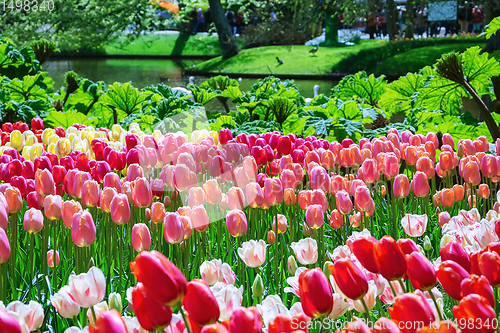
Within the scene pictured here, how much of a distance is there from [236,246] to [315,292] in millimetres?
1108

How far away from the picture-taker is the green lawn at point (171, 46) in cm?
3028

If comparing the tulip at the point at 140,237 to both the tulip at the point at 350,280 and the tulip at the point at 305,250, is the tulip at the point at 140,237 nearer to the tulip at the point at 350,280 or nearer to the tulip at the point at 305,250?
the tulip at the point at 305,250

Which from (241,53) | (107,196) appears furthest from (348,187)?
(241,53)

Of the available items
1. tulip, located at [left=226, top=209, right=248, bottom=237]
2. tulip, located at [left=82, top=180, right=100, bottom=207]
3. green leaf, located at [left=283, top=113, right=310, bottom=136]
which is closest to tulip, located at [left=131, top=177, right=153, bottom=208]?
tulip, located at [left=82, top=180, right=100, bottom=207]

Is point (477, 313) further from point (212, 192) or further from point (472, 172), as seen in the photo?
point (472, 172)

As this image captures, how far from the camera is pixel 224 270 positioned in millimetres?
1375

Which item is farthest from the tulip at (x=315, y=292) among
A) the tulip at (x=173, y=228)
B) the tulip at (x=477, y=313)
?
the tulip at (x=173, y=228)

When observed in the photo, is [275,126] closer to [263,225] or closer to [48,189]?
[263,225]

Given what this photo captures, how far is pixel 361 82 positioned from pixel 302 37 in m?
25.1

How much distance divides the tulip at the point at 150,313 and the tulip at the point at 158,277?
0.05 feet

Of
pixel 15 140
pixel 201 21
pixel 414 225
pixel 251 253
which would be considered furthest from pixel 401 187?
pixel 201 21

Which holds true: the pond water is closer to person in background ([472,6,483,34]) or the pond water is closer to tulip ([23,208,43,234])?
person in background ([472,6,483,34])

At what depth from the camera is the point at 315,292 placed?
3.18 feet

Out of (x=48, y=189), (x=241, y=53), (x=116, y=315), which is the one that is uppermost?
(x=116, y=315)
